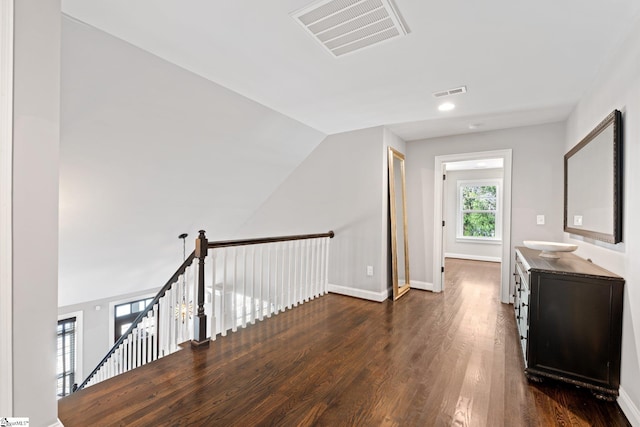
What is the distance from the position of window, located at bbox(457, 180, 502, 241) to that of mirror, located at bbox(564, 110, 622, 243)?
443cm

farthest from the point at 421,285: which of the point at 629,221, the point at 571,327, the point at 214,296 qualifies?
the point at 214,296

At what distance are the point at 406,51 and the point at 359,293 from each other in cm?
317

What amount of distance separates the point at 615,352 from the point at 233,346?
9.50 feet

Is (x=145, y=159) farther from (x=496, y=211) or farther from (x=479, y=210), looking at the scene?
(x=496, y=211)

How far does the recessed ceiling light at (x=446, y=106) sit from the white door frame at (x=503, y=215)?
1270 mm

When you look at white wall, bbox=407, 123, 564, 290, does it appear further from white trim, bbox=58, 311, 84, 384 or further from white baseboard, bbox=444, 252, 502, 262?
white trim, bbox=58, 311, 84, 384

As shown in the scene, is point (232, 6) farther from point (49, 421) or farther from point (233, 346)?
point (233, 346)

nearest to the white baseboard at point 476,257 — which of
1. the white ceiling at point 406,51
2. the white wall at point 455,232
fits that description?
the white wall at point 455,232

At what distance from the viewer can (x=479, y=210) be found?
25.3ft

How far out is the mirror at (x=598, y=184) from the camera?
205 centimetres

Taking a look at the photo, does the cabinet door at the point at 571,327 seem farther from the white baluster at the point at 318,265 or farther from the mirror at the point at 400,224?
the white baluster at the point at 318,265

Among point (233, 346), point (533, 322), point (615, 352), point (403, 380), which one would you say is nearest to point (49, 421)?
point (233, 346)

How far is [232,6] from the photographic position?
1.77 metres

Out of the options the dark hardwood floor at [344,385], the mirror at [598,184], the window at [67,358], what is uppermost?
the mirror at [598,184]
